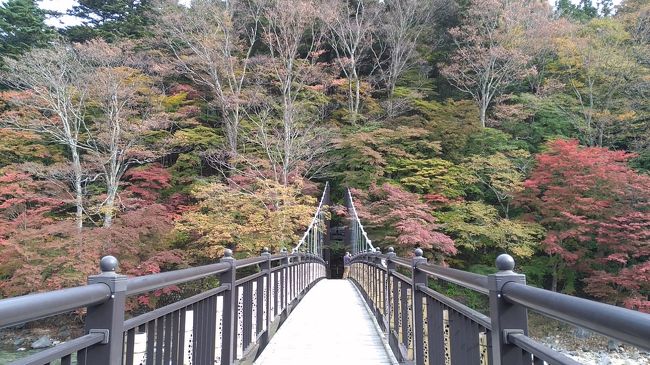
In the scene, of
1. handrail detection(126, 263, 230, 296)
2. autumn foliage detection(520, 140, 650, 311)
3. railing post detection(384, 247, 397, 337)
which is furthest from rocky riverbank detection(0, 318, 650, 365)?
handrail detection(126, 263, 230, 296)

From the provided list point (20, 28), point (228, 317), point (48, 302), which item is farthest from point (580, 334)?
point (20, 28)

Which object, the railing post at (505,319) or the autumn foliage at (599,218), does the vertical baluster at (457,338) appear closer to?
the railing post at (505,319)

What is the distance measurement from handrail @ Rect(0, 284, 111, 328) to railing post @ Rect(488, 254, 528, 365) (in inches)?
51.6

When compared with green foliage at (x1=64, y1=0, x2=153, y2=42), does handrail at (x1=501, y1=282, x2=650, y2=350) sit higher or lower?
lower

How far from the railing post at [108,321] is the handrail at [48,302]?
0.10 feet

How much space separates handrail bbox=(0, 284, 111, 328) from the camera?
3.25 feet

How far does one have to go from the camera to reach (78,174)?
52.5 ft

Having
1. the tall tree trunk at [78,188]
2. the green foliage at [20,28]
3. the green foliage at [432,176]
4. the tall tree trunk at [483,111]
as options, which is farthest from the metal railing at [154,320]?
the green foliage at [20,28]

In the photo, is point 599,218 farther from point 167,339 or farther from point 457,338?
point 167,339

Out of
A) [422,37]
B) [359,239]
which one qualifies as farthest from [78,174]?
A: [422,37]

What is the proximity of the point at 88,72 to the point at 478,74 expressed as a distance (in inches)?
752

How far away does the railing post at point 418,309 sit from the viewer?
10.9 ft

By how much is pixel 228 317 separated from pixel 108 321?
6.09 ft

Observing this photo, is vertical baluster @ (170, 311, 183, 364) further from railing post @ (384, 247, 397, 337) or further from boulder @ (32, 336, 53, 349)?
boulder @ (32, 336, 53, 349)
